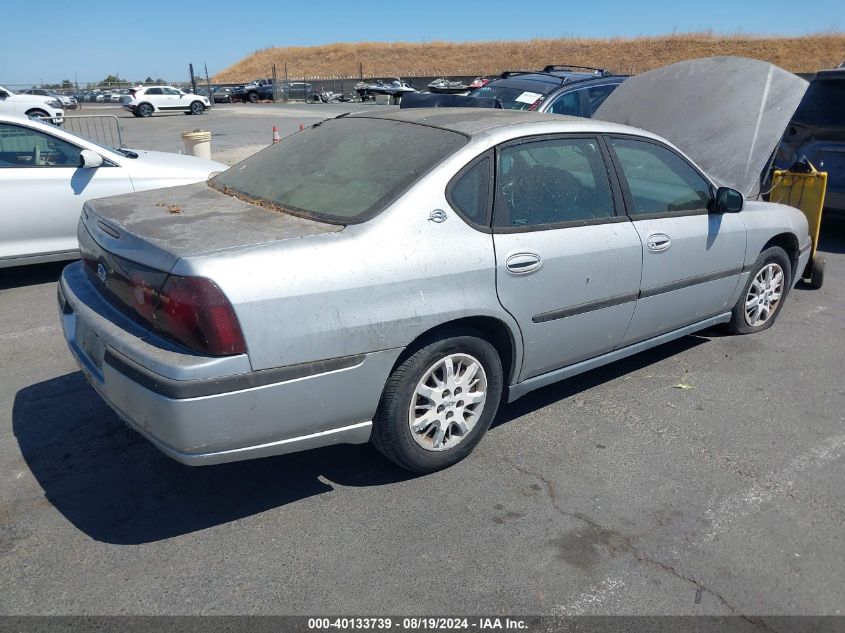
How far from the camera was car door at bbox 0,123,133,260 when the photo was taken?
621 cm

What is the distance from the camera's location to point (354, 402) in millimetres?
3104

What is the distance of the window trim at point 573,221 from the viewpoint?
355 cm

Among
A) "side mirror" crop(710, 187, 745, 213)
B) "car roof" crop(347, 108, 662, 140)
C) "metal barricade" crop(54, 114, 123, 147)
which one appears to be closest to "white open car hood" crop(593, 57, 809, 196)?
"side mirror" crop(710, 187, 745, 213)

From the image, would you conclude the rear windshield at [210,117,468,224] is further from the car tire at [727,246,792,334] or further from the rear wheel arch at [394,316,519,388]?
the car tire at [727,246,792,334]

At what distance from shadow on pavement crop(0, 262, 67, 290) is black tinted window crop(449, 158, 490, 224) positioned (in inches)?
189

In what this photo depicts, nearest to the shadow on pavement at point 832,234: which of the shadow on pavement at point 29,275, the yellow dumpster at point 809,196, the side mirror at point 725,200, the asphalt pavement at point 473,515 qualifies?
the yellow dumpster at point 809,196

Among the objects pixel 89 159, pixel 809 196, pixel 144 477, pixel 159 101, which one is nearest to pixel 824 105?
pixel 809 196

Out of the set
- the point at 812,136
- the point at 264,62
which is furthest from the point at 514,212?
the point at 264,62

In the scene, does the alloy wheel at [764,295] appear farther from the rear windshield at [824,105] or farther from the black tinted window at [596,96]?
the black tinted window at [596,96]

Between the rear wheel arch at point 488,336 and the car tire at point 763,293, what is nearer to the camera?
the rear wheel arch at point 488,336

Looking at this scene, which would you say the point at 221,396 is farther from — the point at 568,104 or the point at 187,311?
the point at 568,104

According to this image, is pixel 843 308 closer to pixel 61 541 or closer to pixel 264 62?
pixel 61 541

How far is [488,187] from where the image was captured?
354 centimetres

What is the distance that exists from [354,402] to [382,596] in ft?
2.58
